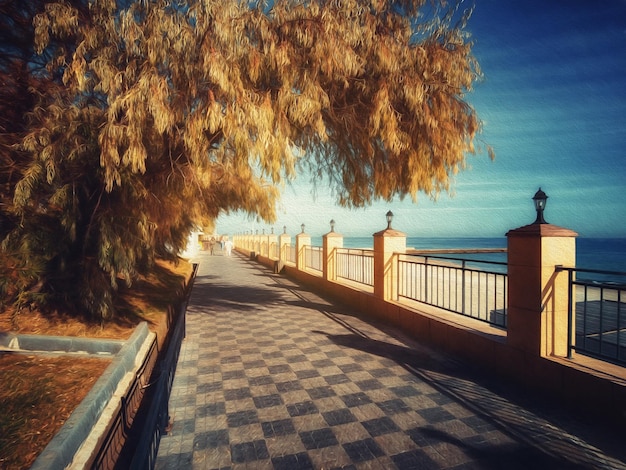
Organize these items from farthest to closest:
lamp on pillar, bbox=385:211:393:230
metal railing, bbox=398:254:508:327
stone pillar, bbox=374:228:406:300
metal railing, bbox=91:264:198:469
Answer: lamp on pillar, bbox=385:211:393:230, stone pillar, bbox=374:228:406:300, metal railing, bbox=398:254:508:327, metal railing, bbox=91:264:198:469

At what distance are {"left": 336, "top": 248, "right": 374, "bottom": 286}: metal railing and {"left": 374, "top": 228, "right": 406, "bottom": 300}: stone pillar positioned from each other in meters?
1.50

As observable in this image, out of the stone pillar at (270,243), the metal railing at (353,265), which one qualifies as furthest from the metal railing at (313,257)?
the stone pillar at (270,243)

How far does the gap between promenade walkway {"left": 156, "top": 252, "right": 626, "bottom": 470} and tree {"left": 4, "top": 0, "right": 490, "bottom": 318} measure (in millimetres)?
2747

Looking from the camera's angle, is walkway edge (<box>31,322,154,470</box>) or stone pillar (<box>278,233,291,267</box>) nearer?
walkway edge (<box>31,322,154,470</box>)

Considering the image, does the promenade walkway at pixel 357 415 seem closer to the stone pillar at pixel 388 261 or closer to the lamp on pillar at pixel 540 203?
the stone pillar at pixel 388 261

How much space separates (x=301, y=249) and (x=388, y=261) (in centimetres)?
766

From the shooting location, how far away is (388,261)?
23.7 ft

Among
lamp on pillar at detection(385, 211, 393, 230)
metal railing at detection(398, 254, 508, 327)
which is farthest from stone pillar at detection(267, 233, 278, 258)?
lamp on pillar at detection(385, 211, 393, 230)

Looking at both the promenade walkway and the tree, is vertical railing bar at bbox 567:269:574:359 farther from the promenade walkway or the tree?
the tree

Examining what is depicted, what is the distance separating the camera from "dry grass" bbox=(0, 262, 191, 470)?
330 cm

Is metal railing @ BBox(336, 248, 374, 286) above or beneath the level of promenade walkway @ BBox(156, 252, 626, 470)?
above

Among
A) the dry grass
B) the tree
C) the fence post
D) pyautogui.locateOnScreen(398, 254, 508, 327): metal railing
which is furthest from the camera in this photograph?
the fence post

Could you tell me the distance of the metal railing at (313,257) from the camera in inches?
521

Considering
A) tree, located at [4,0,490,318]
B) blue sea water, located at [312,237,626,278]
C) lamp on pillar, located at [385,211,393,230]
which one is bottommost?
blue sea water, located at [312,237,626,278]
